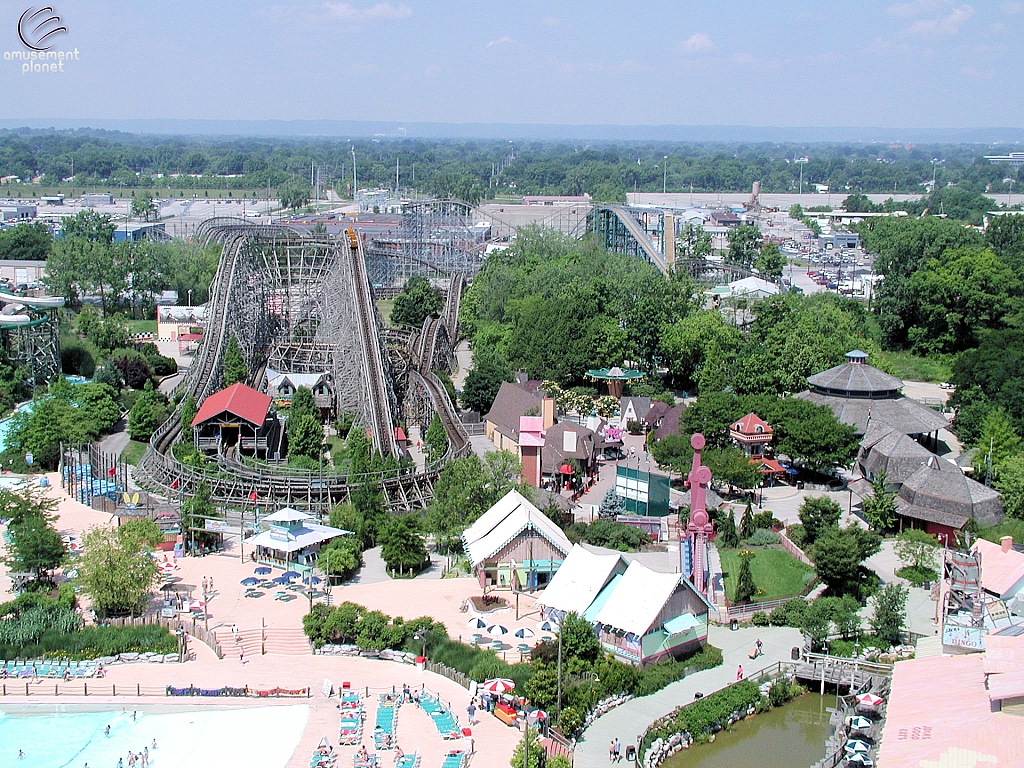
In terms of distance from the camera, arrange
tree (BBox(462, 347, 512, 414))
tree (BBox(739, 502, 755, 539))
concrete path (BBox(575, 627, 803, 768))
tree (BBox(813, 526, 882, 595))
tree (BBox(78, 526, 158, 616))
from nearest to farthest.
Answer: concrete path (BBox(575, 627, 803, 768))
tree (BBox(78, 526, 158, 616))
tree (BBox(813, 526, 882, 595))
tree (BBox(739, 502, 755, 539))
tree (BBox(462, 347, 512, 414))

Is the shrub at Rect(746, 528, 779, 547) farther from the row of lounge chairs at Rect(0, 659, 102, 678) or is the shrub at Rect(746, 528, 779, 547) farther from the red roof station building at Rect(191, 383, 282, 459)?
the row of lounge chairs at Rect(0, 659, 102, 678)

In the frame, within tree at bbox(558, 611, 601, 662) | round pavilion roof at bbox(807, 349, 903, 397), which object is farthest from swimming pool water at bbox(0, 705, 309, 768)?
round pavilion roof at bbox(807, 349, 903, 397)

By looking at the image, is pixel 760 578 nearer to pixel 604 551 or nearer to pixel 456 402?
pixel 604 551

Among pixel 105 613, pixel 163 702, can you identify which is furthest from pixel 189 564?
pixel 163 702

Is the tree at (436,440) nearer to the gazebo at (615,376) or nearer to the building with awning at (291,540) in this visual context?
the building with awning at (291,540)

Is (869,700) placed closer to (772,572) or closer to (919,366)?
(772,572)

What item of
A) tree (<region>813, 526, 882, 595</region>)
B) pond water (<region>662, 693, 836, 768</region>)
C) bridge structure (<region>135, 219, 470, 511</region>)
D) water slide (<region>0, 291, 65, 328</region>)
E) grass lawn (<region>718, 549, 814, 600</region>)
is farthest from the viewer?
water slide (<region>0, 291, 65, 328</region>)
